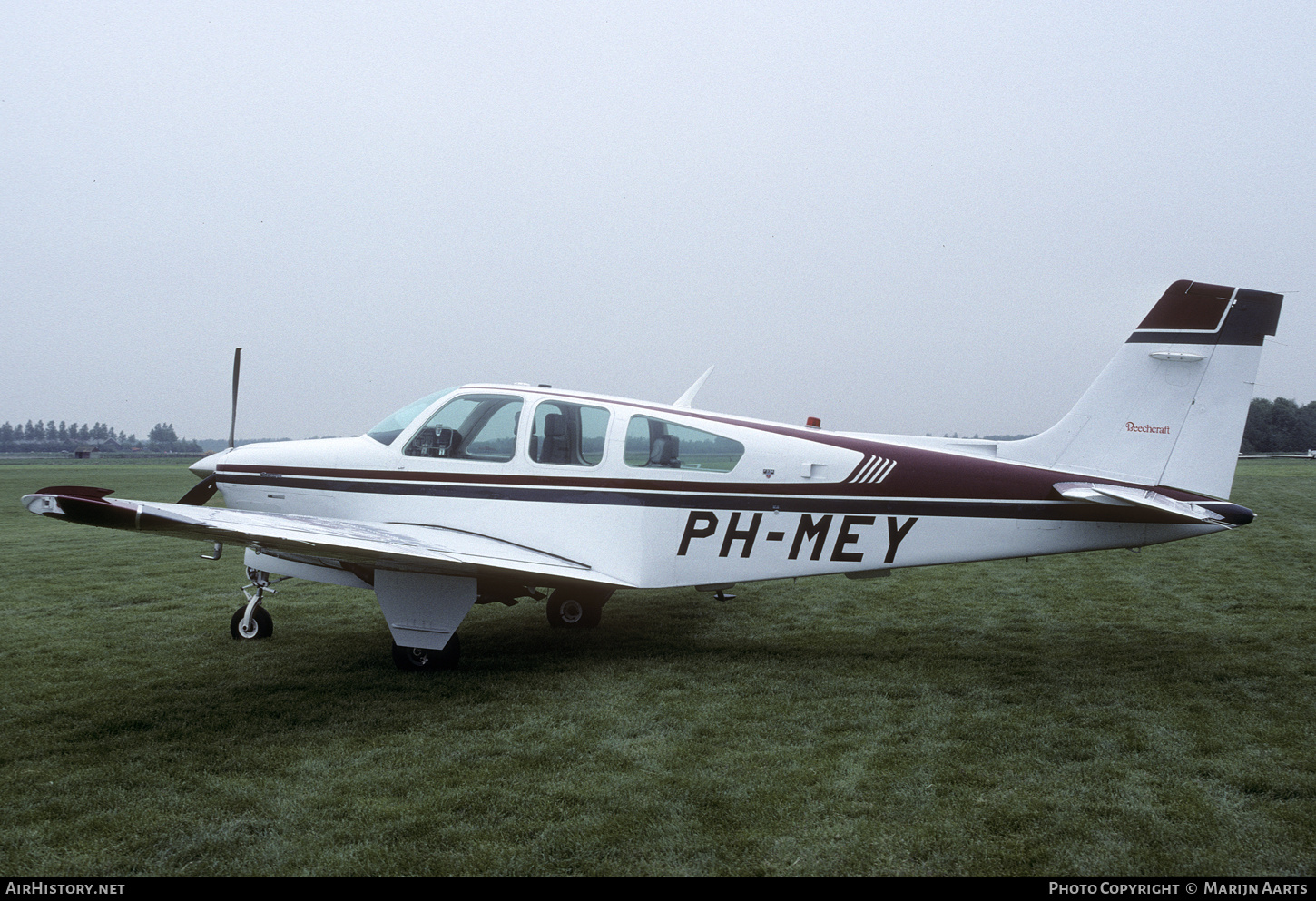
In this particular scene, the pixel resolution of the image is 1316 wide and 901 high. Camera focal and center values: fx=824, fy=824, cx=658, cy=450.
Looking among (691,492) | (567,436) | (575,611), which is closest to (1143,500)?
(691,492)

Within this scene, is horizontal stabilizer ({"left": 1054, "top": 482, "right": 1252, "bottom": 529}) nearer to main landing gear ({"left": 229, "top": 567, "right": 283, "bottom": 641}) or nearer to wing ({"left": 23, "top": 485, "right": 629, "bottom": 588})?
wing ({"left": 23, "top": 485, "right": 629, "bottom": 588})

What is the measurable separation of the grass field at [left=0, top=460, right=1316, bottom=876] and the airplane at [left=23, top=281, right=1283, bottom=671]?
0.73 meters

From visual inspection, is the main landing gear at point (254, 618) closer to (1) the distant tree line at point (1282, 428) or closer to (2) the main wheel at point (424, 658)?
(2) the main wheel at point (424, 658)

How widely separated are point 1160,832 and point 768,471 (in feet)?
10.9

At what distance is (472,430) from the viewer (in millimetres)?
6418

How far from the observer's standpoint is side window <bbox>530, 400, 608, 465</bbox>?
20.6 ft

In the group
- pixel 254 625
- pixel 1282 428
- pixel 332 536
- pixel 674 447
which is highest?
pixel 1282 428

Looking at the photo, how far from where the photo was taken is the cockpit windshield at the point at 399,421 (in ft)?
21.6

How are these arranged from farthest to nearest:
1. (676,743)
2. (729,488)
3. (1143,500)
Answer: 1. (729,488)
2. (1143,500)
3. (676,743)

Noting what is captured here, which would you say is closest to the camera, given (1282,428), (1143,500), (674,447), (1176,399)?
(1143,500)

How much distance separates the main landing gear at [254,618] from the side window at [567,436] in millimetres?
2511

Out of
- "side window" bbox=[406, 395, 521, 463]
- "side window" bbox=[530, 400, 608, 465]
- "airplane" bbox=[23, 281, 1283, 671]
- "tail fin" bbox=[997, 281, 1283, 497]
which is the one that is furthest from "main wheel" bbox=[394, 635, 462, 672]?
"tail fin" bbox=[997, 281, 1283, 497]

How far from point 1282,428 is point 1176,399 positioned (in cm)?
6749

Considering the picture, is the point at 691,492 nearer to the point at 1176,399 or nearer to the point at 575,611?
the point at 575,611
